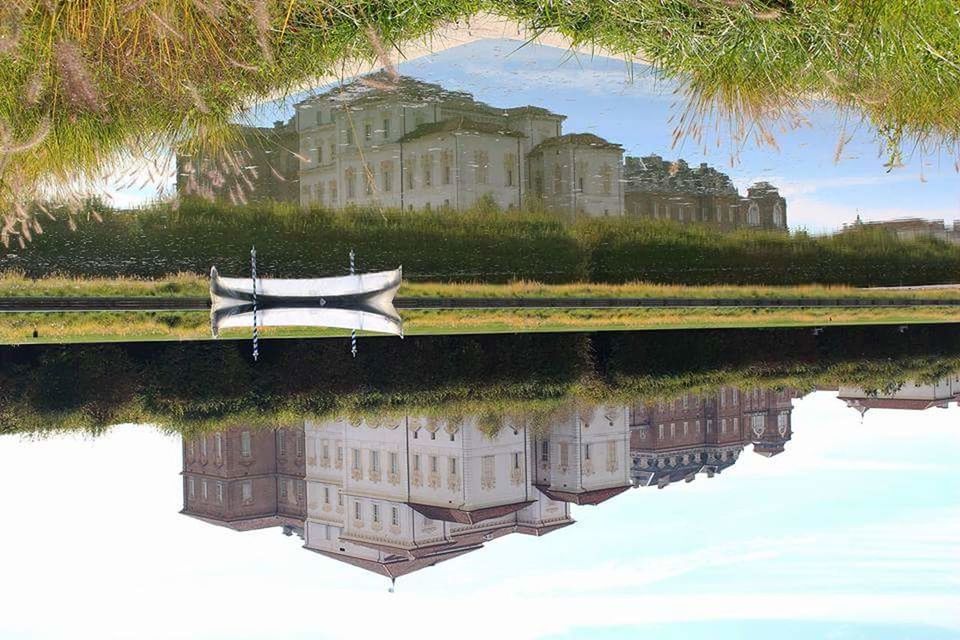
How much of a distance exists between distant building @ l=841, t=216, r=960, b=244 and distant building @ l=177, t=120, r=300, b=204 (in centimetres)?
547

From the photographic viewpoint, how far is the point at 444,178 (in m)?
6.54

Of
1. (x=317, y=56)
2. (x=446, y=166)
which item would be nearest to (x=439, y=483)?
(x=446, y=166)

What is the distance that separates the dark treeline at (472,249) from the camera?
579 cm

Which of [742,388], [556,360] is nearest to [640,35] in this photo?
[556,360]

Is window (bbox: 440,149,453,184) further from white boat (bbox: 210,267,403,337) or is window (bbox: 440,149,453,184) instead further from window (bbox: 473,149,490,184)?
white boat (bbox: 210,267,403,337)

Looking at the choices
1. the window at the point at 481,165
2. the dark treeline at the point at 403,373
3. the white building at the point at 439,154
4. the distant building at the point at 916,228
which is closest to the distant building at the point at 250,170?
the white building at the point at 439,154

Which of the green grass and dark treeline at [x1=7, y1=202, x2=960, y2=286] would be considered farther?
dark treeline at [x1=7, y1=202, x2=960, y2=286]

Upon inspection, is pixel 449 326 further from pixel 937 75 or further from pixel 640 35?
pixel 937 75

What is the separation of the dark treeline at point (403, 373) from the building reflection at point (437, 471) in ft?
0.66

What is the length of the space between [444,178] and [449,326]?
1.17 m

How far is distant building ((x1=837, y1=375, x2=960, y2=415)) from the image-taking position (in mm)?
7621

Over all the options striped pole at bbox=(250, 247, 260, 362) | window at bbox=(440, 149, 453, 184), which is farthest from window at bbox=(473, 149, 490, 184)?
striped pole at bbox=(250, 247, 260, 362)

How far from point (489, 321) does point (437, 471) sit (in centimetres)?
128

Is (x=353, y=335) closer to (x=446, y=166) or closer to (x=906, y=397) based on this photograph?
(x=446, y=166)
